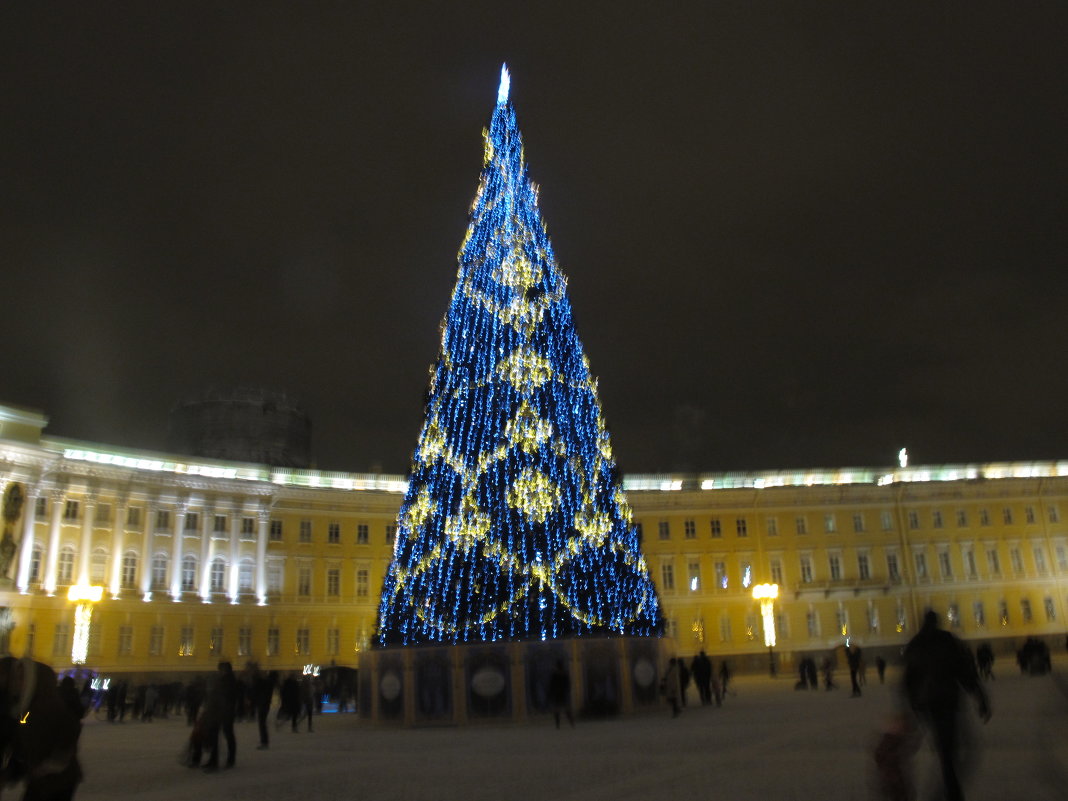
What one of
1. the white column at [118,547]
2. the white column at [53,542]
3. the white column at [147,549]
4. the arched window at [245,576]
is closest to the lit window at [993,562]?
the arched window at [245,576]

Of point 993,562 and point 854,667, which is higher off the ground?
point 993,562

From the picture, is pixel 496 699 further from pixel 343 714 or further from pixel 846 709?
pixel 343 714

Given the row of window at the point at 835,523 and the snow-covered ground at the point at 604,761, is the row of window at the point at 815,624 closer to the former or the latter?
the row of window at the point at 835,523

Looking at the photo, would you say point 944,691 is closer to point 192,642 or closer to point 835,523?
point 192,642

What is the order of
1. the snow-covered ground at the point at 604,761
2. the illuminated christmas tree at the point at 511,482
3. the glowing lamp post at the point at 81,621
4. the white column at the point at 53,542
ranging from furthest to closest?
the white column at the point at 53,542 < the glowing lamp post at the point at 81,621 < the illuminated christmas tree at the point at 511,482 < the snow-covered ground at the point at 604,761

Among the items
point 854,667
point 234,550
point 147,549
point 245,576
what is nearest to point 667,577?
point 245,576

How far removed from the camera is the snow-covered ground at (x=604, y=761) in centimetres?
923

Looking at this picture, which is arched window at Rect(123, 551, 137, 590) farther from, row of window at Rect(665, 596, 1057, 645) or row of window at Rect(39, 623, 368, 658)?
row of window at Rect(665, 596, 1057, 645)

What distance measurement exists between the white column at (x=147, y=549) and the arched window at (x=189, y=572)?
1797 millimetres

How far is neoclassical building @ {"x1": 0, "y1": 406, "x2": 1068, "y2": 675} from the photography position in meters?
45.8

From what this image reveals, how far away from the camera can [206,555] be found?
164 ft

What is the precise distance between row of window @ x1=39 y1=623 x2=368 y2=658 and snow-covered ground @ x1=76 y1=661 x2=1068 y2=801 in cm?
2798

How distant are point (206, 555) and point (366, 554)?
850cm

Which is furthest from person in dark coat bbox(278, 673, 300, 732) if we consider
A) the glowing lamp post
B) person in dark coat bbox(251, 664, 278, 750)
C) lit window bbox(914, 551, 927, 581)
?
lit window bbox(914, 551, 927, 581)
